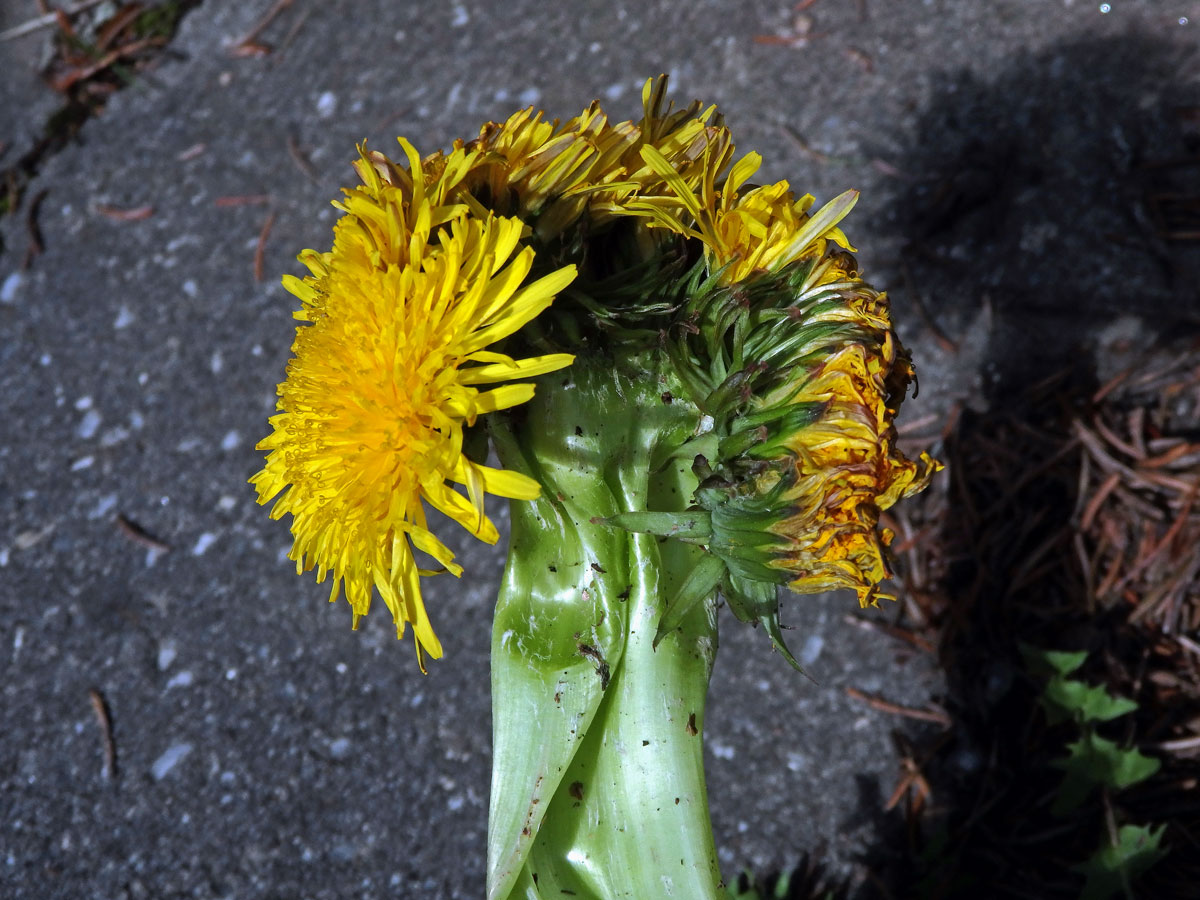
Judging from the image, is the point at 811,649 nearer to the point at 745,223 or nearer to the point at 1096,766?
the point at 1096,766

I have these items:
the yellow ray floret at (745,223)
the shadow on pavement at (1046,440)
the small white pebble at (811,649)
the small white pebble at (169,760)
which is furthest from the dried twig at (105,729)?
the yellow ray floret at (745,223)

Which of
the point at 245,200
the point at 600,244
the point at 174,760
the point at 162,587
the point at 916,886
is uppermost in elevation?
the point at 600,244

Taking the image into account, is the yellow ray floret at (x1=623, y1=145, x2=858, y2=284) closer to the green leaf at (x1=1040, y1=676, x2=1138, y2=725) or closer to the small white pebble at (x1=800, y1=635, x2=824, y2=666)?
the green leaf at (x1=1040, y1=676, x2=1138, y2=725)

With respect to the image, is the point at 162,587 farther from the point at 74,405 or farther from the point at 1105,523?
the point at 1105,523

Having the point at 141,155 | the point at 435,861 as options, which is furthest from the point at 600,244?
the point at 141,155

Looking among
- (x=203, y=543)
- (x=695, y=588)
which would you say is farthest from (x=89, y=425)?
(x=695, y=588)
